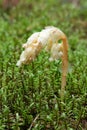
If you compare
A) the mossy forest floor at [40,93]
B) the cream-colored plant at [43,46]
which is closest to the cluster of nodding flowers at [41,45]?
the cream-colored plant at [43,46]

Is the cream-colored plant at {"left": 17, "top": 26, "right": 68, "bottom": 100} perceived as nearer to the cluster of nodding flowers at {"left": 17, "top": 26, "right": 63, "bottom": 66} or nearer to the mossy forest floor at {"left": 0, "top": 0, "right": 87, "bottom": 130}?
the cluster of nodding flowers at {"left": 17, "top": 26, "right": 63, "bottom": 66}

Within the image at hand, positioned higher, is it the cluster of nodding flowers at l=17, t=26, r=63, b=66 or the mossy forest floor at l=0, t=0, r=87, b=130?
the cluster of nodding flowers at l=17, t=26, r=63, b=66

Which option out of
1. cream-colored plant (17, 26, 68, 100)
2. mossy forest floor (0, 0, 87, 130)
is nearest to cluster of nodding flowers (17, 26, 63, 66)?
cream-colored plant (17, 26, 68, 100)

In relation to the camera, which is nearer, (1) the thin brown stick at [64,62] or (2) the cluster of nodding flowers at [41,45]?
(2) the cluster of nodding flowers at [41,45]

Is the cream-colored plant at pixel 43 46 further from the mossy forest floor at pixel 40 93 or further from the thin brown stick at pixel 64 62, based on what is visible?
the mossy forest floor at pixel 40 93

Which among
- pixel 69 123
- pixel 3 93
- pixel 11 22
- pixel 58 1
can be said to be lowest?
pixel 69 123

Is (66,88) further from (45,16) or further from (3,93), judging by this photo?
(45,16)

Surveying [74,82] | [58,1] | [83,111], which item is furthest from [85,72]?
[58,1]

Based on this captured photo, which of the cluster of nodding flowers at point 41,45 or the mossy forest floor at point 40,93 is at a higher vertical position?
the cluster of nodding flowers at point 41,45
